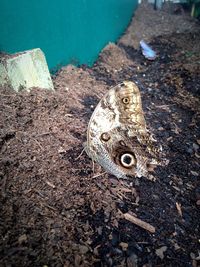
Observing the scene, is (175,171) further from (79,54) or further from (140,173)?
(79,54)

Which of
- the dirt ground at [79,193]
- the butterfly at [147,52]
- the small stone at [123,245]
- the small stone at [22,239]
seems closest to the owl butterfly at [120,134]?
the dirt ground at [79,193]

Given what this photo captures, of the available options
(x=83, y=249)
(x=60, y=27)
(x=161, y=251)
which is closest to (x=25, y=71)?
(x=60, y=27)

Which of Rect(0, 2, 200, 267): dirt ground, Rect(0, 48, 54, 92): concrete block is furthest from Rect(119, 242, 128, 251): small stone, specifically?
Rect(0, 48, 54, 92): concrete block

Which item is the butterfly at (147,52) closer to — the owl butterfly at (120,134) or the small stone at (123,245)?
the owl butterfly at (120,134)

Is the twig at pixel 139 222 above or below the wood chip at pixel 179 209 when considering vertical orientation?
above

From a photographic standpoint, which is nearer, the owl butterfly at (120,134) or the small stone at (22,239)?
the small stone at (22,239)

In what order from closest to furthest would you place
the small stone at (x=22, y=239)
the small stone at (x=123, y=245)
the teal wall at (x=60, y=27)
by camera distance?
the small stone at (x=22, y=239), the small stone at (x=123, y=245), the teal wall at (x=60, y=27)

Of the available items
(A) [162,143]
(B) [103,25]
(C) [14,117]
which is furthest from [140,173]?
(B) [103,25]
